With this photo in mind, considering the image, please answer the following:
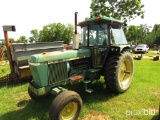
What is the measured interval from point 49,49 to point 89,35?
10.3 ft

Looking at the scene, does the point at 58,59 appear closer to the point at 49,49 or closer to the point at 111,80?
the point at 111,80

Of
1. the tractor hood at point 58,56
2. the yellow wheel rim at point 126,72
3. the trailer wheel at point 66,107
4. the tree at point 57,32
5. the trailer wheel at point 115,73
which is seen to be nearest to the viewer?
the trailer wheel at point 66,107

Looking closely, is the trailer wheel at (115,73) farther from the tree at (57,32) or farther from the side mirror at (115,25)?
the tree at (57,32)

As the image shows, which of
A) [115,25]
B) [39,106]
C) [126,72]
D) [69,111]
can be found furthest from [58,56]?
[126,72]

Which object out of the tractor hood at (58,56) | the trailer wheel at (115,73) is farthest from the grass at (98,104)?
the tractor hood at (58,56)

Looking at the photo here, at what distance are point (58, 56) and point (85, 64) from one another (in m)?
1.22

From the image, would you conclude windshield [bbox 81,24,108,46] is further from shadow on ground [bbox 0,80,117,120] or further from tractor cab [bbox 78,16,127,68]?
shadow on ground [bbox 0,80,117,120]

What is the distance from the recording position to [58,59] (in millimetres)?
3871

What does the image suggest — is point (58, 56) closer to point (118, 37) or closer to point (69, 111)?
point (69, 111)

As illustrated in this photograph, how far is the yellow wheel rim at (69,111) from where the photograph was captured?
338 centimetres

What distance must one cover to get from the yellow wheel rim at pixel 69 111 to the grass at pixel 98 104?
34cm

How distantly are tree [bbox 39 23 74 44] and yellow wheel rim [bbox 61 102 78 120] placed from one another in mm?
33219

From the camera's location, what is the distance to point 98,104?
167 inches

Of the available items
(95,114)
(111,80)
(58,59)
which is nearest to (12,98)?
(58,59)
